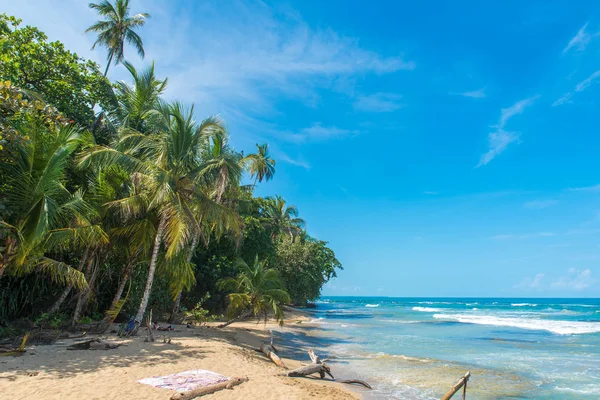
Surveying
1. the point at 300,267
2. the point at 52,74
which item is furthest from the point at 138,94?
the point at 300,267

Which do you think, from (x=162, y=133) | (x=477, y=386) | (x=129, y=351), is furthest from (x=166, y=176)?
(x=477, y=386)

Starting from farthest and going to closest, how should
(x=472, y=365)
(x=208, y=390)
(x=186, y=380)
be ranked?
(x=472, y=365) < (x=186, y=380) < (x=208, y=390)

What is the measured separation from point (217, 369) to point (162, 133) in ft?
23.8

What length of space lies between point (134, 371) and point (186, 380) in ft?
4.03

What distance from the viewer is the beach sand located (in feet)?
21.0

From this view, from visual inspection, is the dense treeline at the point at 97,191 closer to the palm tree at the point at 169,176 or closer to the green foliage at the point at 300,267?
the palm tree at the point at 169,176

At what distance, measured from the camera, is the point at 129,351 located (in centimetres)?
934

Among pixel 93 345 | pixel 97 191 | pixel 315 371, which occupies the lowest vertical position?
pixel 315 371

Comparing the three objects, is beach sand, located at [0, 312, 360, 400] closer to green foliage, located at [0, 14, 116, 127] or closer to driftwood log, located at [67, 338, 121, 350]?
driftwood log, located at [67, 338, 121, 350]

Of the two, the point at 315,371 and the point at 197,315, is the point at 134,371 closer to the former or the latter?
the point at 315,371

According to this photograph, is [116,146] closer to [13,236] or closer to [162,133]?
[162,133]

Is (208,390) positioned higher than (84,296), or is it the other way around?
(84,296)

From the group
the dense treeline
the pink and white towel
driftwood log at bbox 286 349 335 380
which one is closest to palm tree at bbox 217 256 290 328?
the dense treeline

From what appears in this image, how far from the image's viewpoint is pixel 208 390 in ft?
22.7
